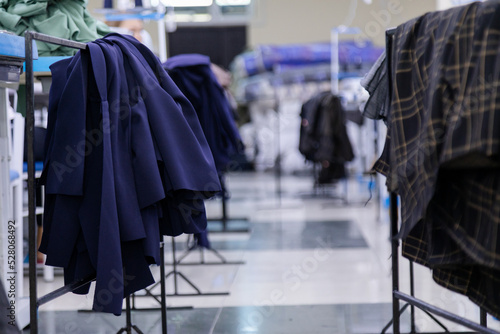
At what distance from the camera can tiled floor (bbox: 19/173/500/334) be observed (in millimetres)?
3047

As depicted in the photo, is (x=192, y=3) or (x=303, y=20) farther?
(x=303, y=20)

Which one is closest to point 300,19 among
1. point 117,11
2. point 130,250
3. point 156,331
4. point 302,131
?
point 302,131

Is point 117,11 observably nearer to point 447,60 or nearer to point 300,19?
point 447,60

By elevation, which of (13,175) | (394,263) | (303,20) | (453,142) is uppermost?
(303,20)

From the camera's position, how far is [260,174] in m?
12.4

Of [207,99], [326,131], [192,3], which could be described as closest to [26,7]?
[207,99]

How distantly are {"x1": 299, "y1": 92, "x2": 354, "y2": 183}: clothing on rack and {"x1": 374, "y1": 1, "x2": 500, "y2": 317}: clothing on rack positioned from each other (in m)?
5.40

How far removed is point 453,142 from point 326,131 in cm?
573

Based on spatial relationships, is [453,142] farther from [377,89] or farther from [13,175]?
[13,175]

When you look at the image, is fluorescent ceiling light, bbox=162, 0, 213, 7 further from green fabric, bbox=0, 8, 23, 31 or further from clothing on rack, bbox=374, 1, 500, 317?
clothing on rack, bbox=374, 1, 500, 317

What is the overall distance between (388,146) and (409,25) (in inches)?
15.3

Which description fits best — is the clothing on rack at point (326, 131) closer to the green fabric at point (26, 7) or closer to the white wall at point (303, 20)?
the white wall at point (303, 20)

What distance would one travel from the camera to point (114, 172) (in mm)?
1876

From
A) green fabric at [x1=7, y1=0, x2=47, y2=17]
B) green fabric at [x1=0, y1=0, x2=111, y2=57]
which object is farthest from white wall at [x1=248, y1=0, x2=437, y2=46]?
green fabric at [x1=7, y1=0, x2=47, y2=17]
